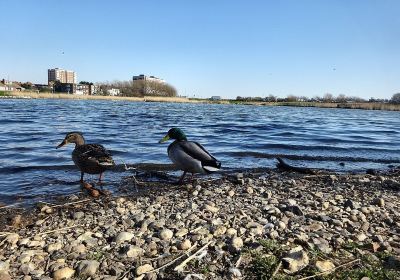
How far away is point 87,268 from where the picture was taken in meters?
3.69

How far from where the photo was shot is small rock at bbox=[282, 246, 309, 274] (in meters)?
3.75

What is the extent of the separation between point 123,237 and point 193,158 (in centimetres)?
363

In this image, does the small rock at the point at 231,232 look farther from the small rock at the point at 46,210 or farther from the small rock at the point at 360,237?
the small rock at the point at 46,210

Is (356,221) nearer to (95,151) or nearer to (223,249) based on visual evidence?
(223,249)

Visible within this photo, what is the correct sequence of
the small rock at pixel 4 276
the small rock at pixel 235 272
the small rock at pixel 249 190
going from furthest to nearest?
1. the small rock at pixel 249 190
2. the small rock at pixel 235 272
3. the small rock at pixel 4 276

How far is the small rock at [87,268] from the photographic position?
12.0 ft

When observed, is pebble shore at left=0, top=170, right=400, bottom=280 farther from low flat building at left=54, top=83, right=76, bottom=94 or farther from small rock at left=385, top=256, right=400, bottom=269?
low flat building at left=54, top=83, right=76, bottom=94

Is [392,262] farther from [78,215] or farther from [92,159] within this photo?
[92,159]

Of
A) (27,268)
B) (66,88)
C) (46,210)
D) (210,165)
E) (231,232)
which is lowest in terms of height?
(46,210)

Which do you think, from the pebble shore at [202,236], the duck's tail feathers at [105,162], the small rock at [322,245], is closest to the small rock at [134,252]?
the pebble shore at [202,236]

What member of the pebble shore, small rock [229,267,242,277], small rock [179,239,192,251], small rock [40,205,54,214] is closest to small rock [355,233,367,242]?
the pebble shore

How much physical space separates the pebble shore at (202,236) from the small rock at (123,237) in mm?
12

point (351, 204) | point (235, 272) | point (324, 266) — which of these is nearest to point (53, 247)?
point (235, 272)

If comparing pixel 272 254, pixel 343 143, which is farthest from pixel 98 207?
pixel 343 143
